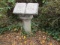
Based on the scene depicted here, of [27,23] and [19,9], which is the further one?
[27,23]

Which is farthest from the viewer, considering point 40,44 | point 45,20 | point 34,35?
point 45,20

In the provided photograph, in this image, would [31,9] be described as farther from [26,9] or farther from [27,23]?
[27,23]

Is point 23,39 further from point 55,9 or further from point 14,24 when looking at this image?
point 55,9

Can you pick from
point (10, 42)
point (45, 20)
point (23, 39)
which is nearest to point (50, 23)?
point (45, 20)

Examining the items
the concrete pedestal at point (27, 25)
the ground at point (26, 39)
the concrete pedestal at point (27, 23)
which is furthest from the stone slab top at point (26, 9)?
the ground at point (26, 39)

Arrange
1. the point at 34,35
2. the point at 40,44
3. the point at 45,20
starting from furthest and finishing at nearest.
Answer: the point at 45,20 → the point at 34,35 → the point at 40,44

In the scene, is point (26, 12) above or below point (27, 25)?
above

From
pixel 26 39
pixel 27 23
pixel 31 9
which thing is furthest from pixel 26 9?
pixel 26 39

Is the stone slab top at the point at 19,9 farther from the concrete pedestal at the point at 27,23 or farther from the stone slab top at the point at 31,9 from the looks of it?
the concrete pedestal at the point at 27,23

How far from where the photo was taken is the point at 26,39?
524 centimetres

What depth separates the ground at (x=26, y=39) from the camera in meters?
5.14

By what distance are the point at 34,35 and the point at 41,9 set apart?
0.99 metres

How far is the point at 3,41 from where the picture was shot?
530cm

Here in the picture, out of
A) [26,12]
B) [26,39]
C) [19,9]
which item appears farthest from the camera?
[26,39]
